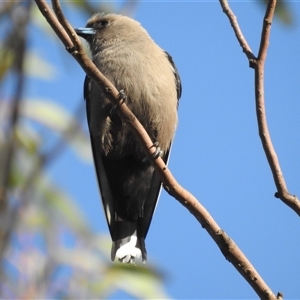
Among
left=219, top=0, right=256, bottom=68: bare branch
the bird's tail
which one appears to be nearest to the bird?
the bird's tail

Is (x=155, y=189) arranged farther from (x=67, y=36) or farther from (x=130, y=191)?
(x=67, y=36)

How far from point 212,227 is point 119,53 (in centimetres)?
246

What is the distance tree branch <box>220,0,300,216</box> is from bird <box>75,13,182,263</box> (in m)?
1.72

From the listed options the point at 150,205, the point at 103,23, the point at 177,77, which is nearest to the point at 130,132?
the point at 150,205

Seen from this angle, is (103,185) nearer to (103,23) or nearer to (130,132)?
(130,132)

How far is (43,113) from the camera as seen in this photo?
5172mm

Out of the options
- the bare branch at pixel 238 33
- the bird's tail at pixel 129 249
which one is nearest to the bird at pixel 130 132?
the bird's tail at pixel 129 249

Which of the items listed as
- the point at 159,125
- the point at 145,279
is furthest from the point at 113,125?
the point at 145,279

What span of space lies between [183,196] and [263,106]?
0.65m

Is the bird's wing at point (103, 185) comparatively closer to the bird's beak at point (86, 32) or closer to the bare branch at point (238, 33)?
the bird's beak at point (86, 32)

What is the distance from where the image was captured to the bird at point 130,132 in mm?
4832

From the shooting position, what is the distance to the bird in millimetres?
4832

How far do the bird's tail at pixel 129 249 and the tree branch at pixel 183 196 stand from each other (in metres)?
1.47

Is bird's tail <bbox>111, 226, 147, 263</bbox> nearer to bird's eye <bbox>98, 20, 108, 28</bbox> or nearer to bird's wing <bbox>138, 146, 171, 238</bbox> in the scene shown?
bird's wing <bbox>138, 146, 171, 238</bbox>
